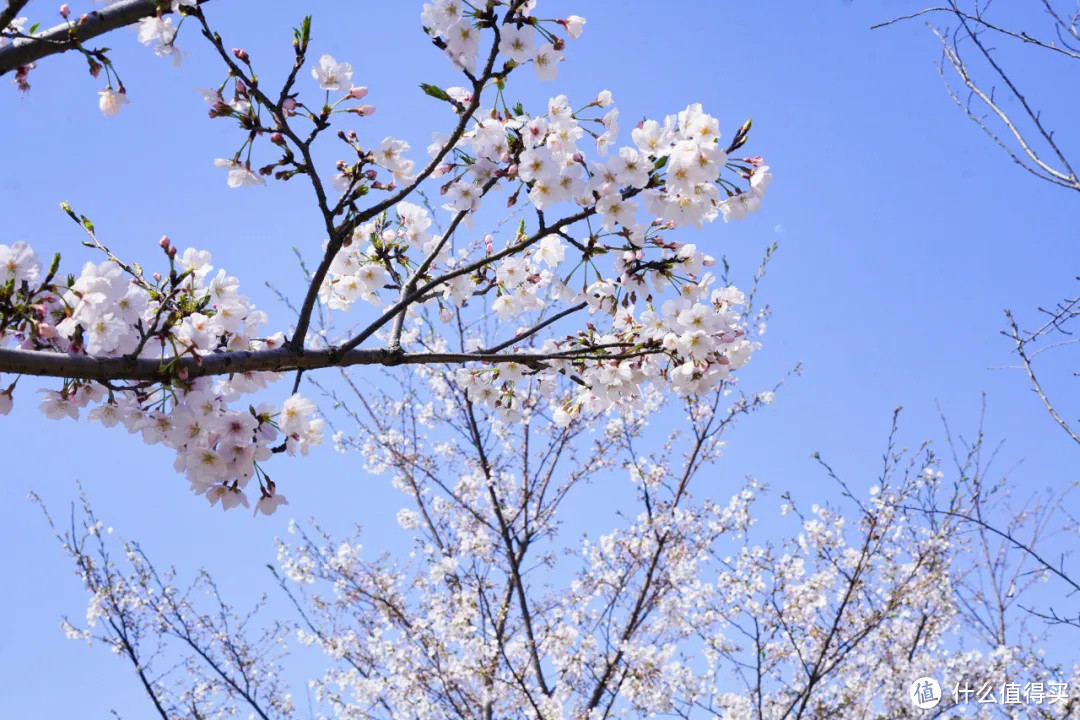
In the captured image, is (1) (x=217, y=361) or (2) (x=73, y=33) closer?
(1) (x=217, y=361)

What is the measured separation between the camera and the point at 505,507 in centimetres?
672

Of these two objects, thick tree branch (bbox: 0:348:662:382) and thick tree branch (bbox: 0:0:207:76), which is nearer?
thick tree branch (bbox: 0:348:662:382)

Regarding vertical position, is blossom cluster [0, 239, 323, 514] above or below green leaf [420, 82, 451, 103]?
below

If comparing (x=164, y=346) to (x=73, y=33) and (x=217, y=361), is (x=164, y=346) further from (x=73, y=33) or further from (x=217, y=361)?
(x=73, y=33)

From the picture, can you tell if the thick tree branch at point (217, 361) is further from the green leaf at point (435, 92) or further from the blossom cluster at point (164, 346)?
the green leaf at point (435, 92)

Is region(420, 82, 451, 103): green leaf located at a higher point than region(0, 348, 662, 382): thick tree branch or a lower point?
higher

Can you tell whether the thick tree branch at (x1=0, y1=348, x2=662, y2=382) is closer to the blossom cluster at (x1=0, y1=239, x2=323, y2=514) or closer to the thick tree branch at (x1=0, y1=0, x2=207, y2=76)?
the blossom cluster at (x1=0, y1=239, x2=323, y2=514)

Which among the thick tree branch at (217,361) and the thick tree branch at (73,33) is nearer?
the thick tree branch at (217,361)

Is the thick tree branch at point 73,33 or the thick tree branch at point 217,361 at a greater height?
the thick tree branch at point 73,33

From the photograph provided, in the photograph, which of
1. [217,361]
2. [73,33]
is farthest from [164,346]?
[73,33]

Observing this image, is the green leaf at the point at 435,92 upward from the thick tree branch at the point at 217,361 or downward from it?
upward

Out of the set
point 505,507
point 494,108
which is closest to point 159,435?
point 494,108

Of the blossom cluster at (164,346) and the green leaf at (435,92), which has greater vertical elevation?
the green leaf at (435,92)

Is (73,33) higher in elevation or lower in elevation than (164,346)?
higher
